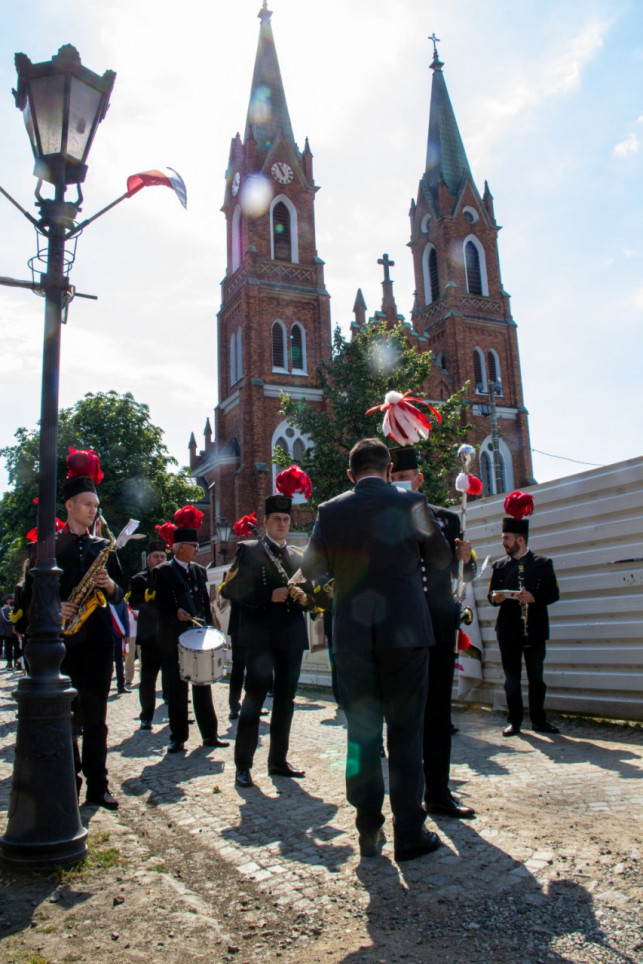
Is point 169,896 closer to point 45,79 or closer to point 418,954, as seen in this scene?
point 418,954

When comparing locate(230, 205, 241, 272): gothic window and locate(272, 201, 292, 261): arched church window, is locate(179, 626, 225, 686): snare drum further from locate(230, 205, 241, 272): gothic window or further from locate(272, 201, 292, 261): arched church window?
locate(230, 205, 241, 272): gothic window

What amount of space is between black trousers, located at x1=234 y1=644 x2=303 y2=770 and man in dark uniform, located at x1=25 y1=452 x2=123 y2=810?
1.09 m

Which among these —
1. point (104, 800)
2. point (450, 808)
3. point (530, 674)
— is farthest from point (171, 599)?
point (450, 808)

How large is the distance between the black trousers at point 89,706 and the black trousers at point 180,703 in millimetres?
2001

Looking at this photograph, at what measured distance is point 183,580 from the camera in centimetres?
770

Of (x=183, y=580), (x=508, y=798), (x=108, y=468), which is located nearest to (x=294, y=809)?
(x=508, y=798)

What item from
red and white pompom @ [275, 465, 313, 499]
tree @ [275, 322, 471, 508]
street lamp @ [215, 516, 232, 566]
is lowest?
red and white pompom @ [275, 465, 313, 499]

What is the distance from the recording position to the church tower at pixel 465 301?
143 feet

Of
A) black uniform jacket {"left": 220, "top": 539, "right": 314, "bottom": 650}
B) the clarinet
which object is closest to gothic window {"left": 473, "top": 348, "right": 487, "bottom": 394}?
the clarinet

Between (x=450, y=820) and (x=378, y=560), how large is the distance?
1709mm

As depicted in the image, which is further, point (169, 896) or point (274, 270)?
point (274, 270)

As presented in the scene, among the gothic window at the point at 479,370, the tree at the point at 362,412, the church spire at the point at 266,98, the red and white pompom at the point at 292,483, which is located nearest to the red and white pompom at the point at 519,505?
the red and white pompom at the point at 292,483

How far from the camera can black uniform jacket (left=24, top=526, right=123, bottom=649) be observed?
5.11 m

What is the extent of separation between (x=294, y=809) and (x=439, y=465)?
686 inches
